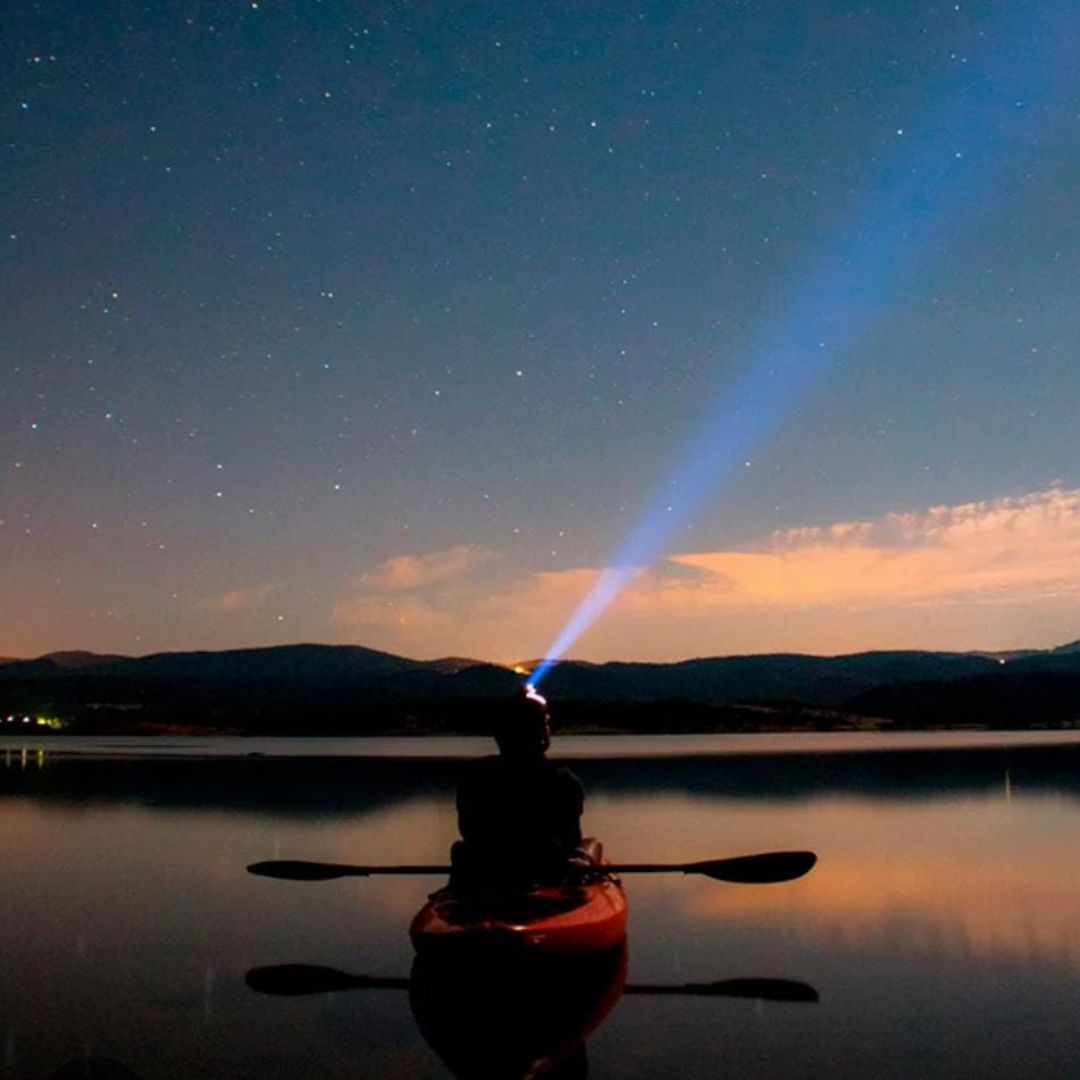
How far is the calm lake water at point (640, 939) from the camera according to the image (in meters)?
10.9

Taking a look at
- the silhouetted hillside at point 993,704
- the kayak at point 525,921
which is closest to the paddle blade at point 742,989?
the kayak at point 525,921

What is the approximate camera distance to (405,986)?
13.9m

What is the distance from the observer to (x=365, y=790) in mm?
55375

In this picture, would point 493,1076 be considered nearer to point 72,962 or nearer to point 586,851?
point 586,851

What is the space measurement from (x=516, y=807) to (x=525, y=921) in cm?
145

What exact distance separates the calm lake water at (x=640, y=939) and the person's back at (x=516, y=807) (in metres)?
1.75

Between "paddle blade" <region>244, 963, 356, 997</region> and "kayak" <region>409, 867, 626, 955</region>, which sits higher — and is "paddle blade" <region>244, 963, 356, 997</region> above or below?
Answer: below

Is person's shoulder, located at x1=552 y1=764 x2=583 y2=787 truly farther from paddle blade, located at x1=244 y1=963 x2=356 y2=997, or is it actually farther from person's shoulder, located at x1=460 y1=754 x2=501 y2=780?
paddle blade, located at x1=244 y1=963 x2=356 y2=997

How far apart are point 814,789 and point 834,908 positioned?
1268 inches

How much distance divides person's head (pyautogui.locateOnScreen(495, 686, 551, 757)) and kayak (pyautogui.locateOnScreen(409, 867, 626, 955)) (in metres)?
1.44

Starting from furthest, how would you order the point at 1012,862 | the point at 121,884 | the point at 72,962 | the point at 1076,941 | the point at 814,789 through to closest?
the point at 814,789 < the point at 1012,862 < the point at 121,884 < the point at 1076,941 < the point at 72,962

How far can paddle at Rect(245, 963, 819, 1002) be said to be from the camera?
13469 mm

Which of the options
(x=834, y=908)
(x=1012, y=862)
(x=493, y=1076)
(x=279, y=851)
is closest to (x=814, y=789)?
(x=1012, y=862)

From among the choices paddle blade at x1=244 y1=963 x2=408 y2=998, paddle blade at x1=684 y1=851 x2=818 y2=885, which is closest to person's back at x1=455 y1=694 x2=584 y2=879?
paddle blade at x1=244 y1=963 x2=408 y2=998
